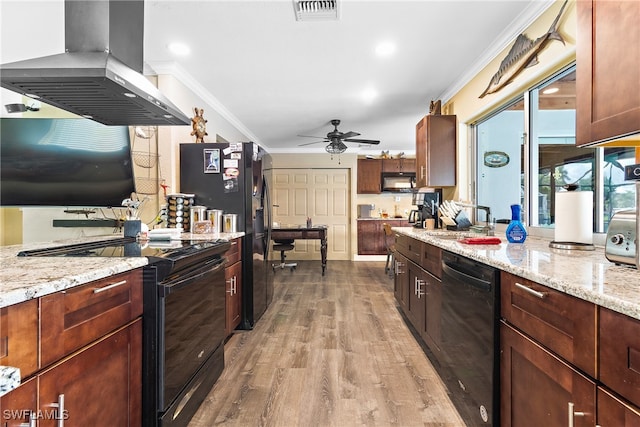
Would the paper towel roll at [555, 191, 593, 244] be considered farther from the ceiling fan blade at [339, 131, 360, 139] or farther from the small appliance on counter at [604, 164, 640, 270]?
the ceiling fan blade at [339, 131, 360, 139]

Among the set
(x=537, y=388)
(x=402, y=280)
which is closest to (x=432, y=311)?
(x=402, y=280)

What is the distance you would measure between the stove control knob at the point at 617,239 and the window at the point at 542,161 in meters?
0.85

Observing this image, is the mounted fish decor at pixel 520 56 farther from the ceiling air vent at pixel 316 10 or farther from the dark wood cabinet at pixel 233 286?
the dark wood cabinet at pixel 233 286

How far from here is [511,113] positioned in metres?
2.99

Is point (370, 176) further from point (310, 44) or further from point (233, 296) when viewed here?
point (233, 296)

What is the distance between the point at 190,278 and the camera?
1651 mm

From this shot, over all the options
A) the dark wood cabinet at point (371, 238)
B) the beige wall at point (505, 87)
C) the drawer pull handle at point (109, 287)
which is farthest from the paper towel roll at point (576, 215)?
the dark wood cabinet at point (371, 238)

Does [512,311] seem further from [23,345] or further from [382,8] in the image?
[382,8]

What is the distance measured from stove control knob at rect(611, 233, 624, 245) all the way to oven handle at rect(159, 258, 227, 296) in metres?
1.75

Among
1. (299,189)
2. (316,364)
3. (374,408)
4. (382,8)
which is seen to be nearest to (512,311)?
(374,408)

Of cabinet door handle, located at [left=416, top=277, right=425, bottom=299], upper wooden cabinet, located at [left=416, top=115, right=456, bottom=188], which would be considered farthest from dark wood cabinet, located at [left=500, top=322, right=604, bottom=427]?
upper wooden cabinet, located at [left=416, top=115, right=456, bottom=188]

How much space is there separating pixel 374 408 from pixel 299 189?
6.11m

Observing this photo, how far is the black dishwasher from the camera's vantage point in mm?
1399

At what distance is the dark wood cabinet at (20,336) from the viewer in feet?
2.56
